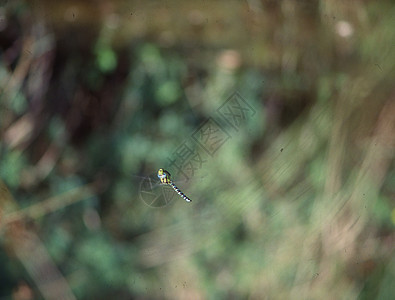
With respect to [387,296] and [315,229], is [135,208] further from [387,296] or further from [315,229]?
[387,296]

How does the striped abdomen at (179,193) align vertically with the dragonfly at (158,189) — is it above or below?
below

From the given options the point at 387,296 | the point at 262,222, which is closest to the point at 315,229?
the point at 262,222

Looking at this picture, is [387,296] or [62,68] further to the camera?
[387,296]

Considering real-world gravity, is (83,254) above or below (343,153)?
above

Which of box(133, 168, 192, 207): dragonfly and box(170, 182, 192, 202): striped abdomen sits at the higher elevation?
box(133, 168, 192, 207): dragonfly
